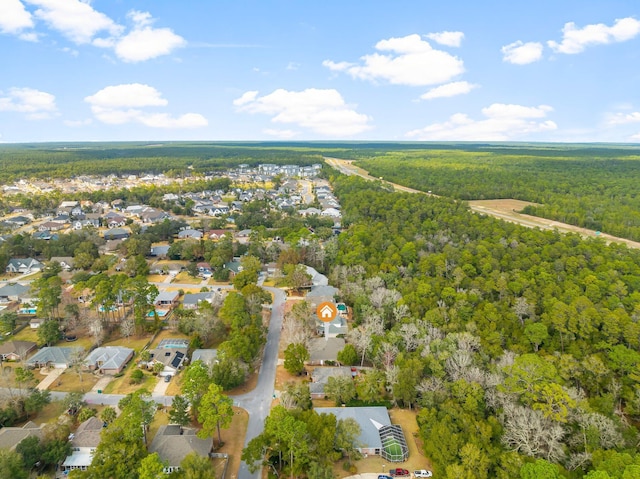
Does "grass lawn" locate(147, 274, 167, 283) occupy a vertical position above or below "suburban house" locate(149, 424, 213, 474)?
above

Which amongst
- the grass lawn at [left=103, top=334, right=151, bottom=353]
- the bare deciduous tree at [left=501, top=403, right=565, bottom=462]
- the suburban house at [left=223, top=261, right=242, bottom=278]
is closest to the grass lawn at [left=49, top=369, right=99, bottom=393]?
the grass lawn at [left=103, top=334, right=151, bottom=353]

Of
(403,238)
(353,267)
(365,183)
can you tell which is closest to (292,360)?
(353,267)

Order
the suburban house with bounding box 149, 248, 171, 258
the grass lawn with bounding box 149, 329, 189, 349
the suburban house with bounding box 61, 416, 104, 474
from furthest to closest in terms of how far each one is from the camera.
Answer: the suburban house with bounding box 149, 248, 171, 258 < the grass lawn with bounding box 149, 329, 189, 349 < the suburban house with bounding box 61, 416, 104, 474

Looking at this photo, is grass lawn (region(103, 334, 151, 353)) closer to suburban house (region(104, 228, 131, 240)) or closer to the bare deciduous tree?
the bare deciduous tree

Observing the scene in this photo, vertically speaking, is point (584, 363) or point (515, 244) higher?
point (515, 244)

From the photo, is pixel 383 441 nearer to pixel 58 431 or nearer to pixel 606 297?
pixel 58 431
